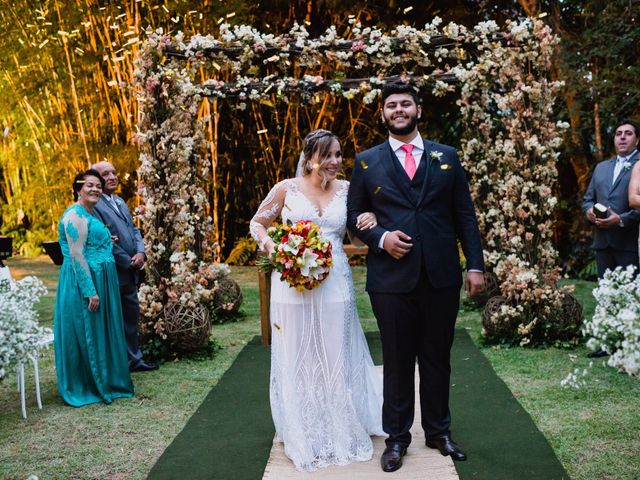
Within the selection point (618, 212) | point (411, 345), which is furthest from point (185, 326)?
point (618, 212)

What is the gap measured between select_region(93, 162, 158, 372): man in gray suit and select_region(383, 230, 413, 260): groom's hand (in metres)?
2.77

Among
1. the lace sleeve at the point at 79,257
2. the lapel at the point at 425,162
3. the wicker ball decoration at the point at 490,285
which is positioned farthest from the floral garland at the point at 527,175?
the lace sleeve at the point at 79,257

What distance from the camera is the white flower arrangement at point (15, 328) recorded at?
333cm

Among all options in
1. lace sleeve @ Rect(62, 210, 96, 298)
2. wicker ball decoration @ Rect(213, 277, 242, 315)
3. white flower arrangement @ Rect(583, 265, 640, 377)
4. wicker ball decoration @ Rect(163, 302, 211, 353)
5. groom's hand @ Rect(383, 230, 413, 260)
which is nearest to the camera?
white flower arrangement @ Rect(583, 265, 640, 377)

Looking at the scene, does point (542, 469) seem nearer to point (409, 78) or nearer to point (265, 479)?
point (265, 479)

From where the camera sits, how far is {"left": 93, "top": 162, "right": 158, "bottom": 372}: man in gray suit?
17.6 feet

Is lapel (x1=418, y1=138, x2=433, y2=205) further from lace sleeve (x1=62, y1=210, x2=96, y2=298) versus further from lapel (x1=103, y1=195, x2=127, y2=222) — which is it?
lapel (x1=103, y1=195, x2=127, y2=222)

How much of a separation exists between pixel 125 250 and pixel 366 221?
269 centimetres

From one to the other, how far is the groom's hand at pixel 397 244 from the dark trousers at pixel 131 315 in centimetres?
283

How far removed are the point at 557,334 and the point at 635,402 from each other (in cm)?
171

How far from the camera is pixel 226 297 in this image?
8.20 meters

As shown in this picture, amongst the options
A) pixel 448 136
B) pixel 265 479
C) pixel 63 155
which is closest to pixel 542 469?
pixel 265 479

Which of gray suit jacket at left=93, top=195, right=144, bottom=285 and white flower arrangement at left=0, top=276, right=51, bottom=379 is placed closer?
white flower arrangement at left=0, top=276, right=51, bottom=379

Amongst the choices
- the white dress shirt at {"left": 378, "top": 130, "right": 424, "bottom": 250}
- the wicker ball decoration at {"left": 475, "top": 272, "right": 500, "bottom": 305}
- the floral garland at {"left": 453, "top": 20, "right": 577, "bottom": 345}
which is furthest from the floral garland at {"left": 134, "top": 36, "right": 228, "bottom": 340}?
the wicker ball decoration at {"left": 475, "top": 272, "right": 500, "bottom": 305}
